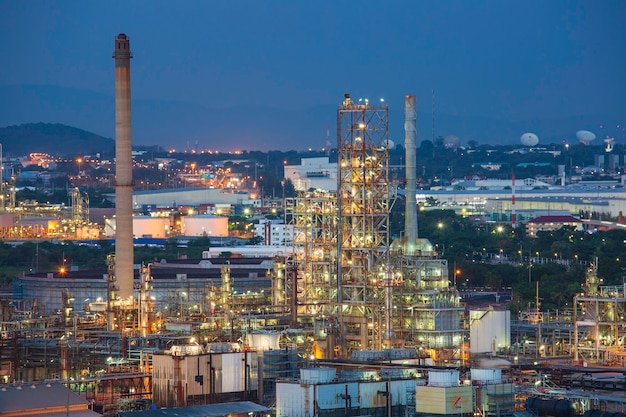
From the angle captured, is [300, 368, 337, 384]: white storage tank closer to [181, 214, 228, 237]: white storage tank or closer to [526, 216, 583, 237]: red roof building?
[181, 214, 228, 237]: white storage tank

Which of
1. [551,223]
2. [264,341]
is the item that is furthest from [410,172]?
[551,223]

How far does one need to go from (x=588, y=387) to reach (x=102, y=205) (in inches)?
3437

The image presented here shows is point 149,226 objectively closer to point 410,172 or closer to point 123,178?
point 123,178

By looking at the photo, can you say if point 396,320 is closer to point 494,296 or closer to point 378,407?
point 378,407

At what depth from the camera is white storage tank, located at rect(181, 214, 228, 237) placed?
97.9 metres

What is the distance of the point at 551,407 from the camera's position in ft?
96.9

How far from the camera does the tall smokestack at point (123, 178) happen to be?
1815 inches

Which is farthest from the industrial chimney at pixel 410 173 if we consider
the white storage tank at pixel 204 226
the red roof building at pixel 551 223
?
the red roof building at pixel 551 223

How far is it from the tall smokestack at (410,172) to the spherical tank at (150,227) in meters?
45.1

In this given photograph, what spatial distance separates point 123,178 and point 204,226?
Answer: 50.1 meters

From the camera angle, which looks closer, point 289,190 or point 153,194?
point 153,194

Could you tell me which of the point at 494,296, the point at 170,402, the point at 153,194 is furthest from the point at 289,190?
the point at 170,402

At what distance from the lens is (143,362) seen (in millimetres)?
37625

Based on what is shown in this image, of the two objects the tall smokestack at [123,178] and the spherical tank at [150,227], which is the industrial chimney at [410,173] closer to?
the tall smokestack at [123,178]
